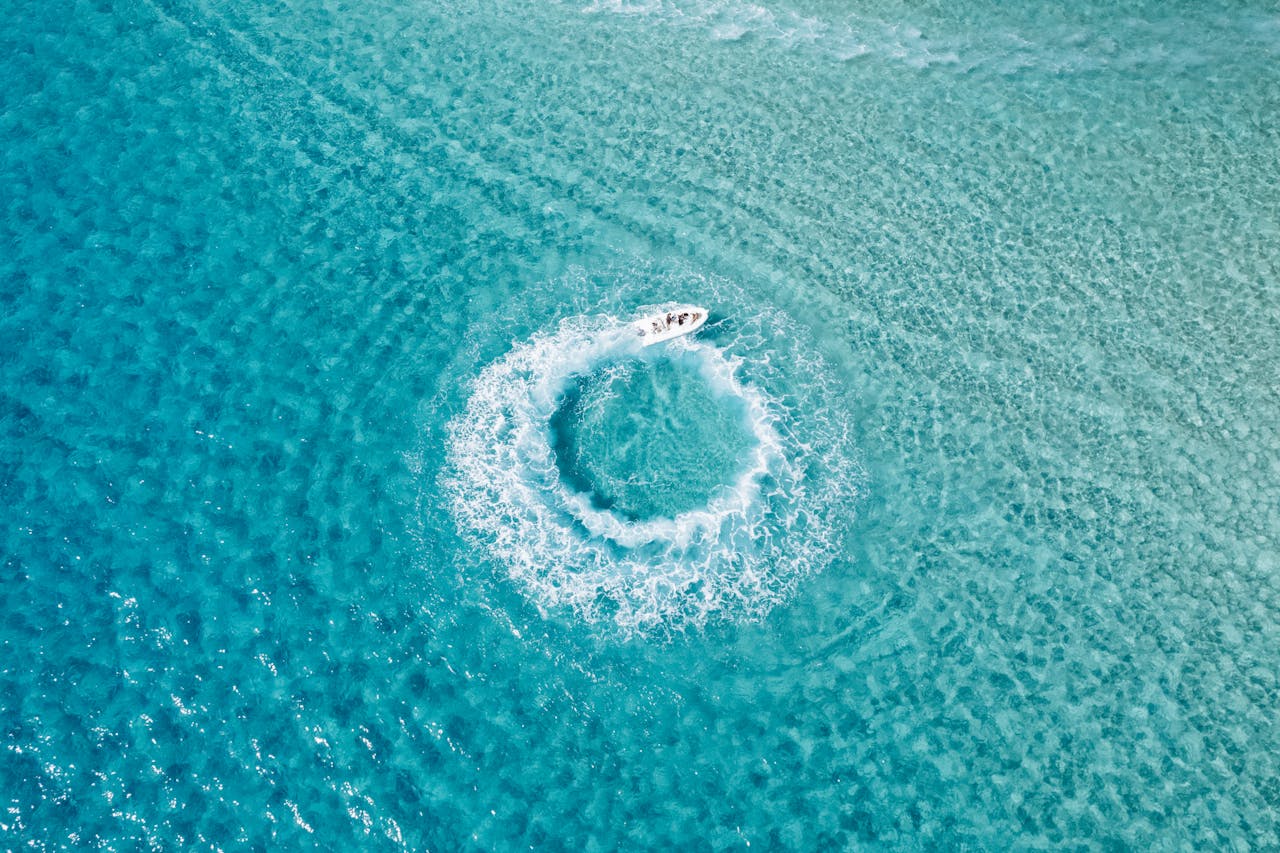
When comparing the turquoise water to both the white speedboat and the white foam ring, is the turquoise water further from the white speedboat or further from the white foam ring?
the white speedboat

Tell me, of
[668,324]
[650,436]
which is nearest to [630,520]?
[650,436]

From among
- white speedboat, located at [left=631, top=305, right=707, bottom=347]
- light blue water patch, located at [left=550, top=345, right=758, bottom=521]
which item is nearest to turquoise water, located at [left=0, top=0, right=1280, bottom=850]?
light blue water patch, located at [left=550, top=345, right=758, bottom=521]

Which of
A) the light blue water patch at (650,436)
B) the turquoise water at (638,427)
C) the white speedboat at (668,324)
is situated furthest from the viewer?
the white speedboat at (668,324)

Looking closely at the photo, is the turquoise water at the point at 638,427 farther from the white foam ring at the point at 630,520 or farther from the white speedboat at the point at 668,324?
the white speedboat at the point at 668,324

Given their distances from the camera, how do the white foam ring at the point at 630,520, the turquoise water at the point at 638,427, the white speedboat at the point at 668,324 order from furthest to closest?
the white speedboat at the point at 668,324 < the white foam ring at the point at 630,520 < the turquoise water at the point at 638,427

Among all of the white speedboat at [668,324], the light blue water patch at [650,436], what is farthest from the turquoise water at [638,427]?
the white speedboat at [668,324]

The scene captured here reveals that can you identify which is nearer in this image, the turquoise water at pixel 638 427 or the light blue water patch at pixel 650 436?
the turquoise water at pixel 638 427

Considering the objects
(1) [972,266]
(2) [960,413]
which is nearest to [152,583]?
(2) [960,413]
